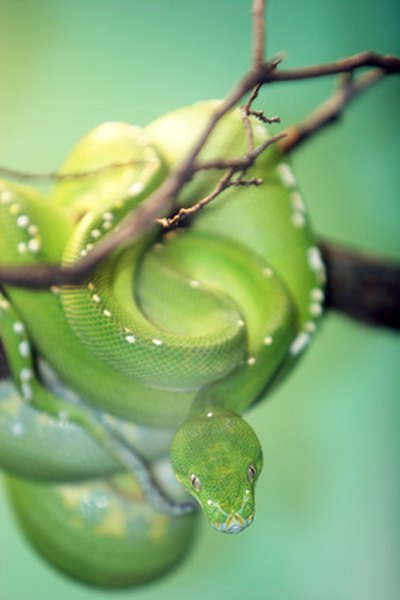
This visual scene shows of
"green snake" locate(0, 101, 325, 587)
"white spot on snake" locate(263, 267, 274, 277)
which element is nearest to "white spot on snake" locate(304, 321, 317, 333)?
"green snake" locate(0, 101, 325, 587)

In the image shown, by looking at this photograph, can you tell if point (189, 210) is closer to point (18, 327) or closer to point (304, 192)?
point (18, 327)

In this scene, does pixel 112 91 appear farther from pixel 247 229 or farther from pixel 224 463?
pixel 224 463

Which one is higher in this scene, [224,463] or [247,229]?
[247,229]

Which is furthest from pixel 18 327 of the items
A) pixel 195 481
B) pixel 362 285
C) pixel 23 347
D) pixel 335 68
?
pixel 362 285

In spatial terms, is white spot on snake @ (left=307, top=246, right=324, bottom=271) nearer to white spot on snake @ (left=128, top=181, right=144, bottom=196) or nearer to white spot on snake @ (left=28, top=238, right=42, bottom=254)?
white spot on snake @ (left=128, top=181, right=144, bottom=196)

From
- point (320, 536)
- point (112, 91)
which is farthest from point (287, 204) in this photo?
point (320, 536)

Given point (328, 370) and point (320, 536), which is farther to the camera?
point (328, 370)

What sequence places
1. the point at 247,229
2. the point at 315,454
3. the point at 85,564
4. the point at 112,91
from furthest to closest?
the point at 315,454
the point at 85,564
the point at 247,229
the point at 112,91
